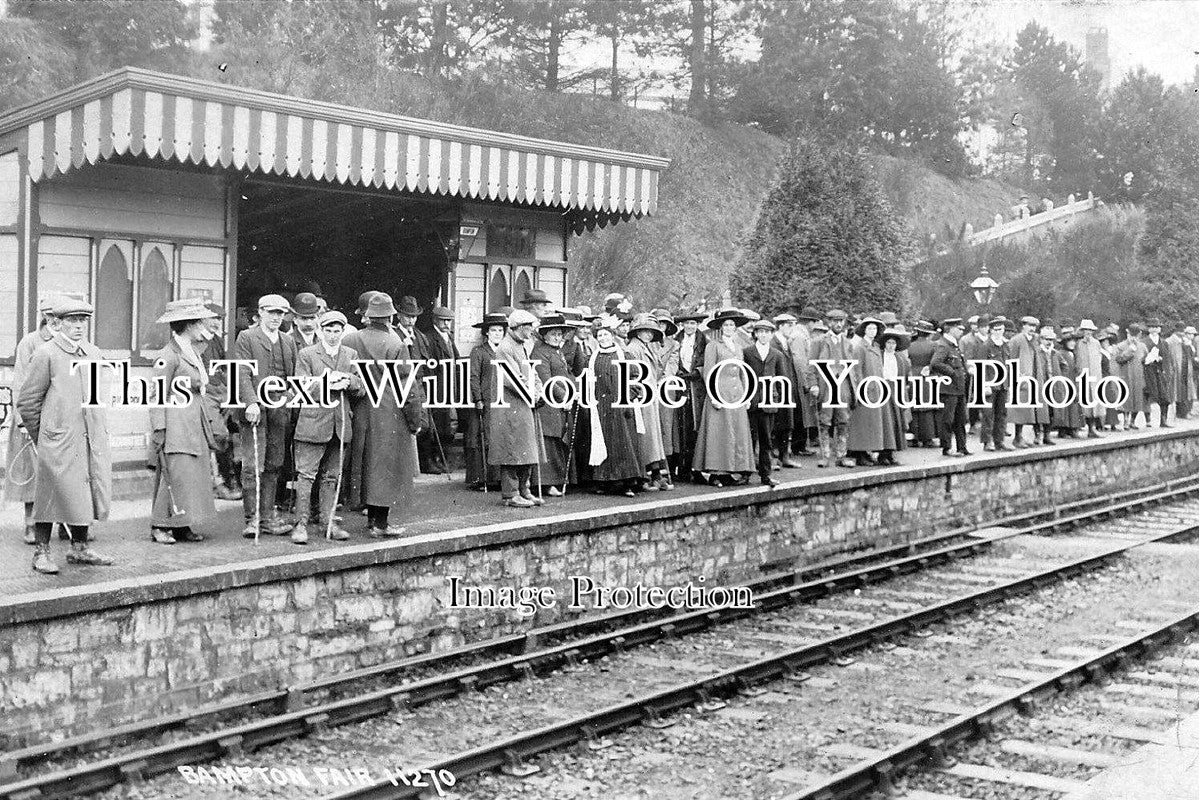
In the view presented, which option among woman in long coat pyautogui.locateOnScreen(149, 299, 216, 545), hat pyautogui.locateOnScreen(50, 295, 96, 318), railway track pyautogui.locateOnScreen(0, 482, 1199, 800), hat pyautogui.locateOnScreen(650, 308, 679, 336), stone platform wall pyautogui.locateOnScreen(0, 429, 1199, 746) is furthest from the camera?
hat pyautogui.locateOnScreen(650, 308, 679, 336)

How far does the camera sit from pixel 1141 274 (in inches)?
1457

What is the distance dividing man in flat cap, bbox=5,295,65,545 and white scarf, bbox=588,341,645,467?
16.4 feet

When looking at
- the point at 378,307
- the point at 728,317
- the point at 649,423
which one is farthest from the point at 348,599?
the point at 728,317

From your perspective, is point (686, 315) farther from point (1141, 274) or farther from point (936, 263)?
point (1141, 274)

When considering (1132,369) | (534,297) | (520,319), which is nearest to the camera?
(520,319)

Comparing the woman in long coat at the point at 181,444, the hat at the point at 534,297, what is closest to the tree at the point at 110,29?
the hat at the point at 534,297

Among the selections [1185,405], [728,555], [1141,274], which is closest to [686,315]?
[728,555]

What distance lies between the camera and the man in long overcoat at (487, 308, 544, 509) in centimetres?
1154

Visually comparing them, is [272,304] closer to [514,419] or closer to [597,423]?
[514,419]

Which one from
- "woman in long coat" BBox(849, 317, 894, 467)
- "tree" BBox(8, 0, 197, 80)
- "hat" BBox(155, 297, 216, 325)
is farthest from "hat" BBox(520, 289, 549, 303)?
"tree" BBox(8, 0, 197, 80)

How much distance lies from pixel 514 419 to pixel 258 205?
4.93 meters

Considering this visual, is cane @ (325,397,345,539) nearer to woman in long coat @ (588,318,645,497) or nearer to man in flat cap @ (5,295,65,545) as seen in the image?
man in flat cap @ (5,295,65,545)

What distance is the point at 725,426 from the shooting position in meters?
13.6

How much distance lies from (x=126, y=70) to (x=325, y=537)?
441 centimetres
